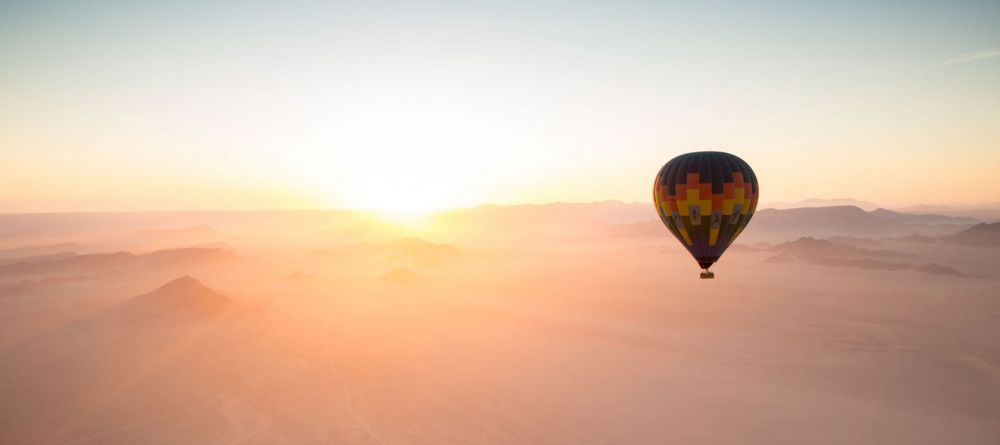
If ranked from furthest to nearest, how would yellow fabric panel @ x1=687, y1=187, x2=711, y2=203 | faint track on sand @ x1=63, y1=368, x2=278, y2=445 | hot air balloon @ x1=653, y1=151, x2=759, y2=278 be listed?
faint track on sand @ x1=63, y1=368, x2=278, y2=445 → yellow fabric panel @ x1=687, y1=187, x2=711, y2=203 → hot air balloon @ x1=653, y1=151, x2=759, y2=278

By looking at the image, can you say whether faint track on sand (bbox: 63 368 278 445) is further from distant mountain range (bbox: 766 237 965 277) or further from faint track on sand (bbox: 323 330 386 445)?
distant mountain range (bbox: 766 237 965 277)

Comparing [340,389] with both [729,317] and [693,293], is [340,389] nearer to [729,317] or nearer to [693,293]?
[729,317]

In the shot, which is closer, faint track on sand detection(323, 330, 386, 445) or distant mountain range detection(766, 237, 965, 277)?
faint track on sand detection(323, 330, 386, 445)

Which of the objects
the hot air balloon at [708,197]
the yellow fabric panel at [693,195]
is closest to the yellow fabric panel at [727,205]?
the hot air balloon at [708,197]

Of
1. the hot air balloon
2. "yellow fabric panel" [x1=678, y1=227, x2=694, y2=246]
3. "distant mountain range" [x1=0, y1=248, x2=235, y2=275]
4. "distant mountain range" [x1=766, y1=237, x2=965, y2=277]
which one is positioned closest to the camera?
the hot air balloon

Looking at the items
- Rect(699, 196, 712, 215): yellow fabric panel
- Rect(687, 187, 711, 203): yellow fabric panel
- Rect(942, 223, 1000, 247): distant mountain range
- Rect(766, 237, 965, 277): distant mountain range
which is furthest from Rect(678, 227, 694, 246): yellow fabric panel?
Rect(942, 223, 1000, 247): distant mountain range

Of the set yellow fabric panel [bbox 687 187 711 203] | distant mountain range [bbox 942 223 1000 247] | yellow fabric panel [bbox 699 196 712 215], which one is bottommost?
distant mountain range [bbox 942 223 1000 247]
